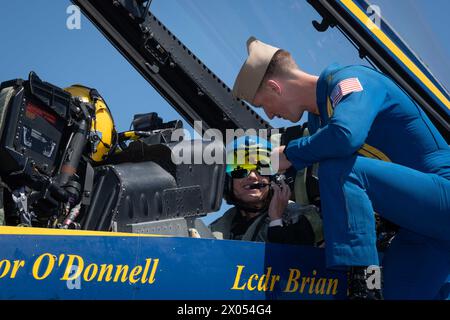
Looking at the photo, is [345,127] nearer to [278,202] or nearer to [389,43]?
[278,202]

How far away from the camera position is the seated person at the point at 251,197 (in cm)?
278

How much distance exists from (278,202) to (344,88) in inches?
28.2

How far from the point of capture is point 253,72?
7.72ft

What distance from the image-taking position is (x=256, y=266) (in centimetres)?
220

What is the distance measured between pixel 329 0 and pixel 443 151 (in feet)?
4.48

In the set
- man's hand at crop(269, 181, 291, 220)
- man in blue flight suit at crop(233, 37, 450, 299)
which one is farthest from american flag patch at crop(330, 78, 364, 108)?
man's hand at crop(269, 181, 291, 220)

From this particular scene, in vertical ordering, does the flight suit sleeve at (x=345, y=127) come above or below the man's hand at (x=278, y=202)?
above

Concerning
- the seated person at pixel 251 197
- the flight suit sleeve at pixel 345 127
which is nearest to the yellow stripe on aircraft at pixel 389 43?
the seated person at pixel 251 197

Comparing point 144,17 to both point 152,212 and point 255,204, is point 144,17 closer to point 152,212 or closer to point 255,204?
point 255,204

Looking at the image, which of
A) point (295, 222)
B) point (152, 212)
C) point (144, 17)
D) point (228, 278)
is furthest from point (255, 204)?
point (144, 17)

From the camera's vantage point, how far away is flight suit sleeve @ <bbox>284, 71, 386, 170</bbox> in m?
1.99

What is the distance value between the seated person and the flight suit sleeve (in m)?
0.62

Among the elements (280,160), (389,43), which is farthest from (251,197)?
(389,43)

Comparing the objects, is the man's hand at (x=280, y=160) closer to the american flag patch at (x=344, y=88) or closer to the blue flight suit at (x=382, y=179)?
the blue flight suit at (x=382, y=179)
